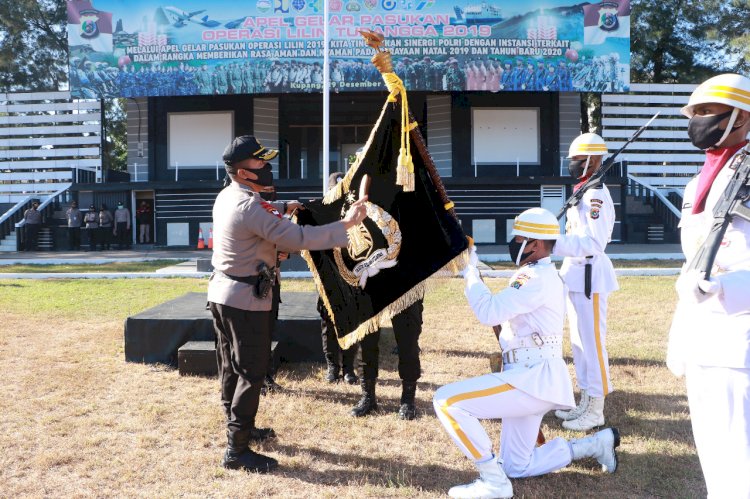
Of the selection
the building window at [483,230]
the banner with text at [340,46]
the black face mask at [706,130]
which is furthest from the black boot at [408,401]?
the banner with text at [340,46]

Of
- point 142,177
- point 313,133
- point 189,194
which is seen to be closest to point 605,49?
point 313,133

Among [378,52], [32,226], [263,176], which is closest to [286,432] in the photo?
[263,176]

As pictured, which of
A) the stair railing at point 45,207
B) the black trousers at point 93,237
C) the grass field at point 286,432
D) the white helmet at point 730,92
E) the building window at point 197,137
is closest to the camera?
the white helmet at point 730,92

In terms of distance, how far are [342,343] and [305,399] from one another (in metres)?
0.82

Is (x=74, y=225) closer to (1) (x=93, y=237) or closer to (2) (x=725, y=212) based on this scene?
(1) (x=93, y=237)

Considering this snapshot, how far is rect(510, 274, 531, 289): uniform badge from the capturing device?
3.38 meters

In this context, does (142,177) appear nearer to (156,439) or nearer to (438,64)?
(438,64)

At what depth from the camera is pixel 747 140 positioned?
8.20ft

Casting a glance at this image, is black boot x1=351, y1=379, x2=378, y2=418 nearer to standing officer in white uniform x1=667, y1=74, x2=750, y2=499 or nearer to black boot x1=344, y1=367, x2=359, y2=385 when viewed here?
black boot x1=344, y1=367, x2=359, y2=385

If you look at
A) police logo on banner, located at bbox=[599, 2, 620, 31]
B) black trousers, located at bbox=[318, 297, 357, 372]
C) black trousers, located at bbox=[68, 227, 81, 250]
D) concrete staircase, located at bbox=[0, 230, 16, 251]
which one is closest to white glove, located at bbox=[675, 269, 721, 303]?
black trousers, located at bbox=[318, 297, 357, 372]

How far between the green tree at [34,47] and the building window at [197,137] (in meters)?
9.04

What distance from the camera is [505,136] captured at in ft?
74.3

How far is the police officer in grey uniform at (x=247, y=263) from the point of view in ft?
12.4

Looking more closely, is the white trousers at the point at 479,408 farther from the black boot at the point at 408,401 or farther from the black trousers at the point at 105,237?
the black trousers at the point at 105,237
